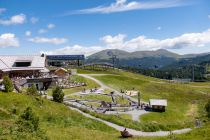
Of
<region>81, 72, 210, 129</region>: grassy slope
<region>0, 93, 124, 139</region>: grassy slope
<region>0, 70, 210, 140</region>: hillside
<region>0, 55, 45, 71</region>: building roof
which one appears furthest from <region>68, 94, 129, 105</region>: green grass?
<region>0, 93, 124, 139</region>: grassy slope

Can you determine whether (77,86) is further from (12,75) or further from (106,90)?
(12,75)

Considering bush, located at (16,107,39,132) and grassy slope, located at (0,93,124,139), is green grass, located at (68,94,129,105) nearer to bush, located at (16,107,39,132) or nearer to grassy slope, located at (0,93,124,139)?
grassy slope, located at (0,93,124,139)

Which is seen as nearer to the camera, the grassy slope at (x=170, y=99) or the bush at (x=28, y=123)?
the bush at (x=28, y=123)

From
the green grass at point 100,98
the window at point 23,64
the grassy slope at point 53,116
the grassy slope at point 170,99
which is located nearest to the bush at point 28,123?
the grassy slope at point 53,116

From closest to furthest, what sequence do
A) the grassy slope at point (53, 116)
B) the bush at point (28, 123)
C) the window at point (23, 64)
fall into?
1. the bush at point (28, 123)
2. the grassy slope at point (53, 116)
3. the window at point (23, 64)

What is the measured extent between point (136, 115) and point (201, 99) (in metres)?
51.0

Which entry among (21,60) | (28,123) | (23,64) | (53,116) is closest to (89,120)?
(53,116)

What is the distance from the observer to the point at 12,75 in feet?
362

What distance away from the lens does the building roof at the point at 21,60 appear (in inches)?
4349

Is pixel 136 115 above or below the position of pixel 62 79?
below

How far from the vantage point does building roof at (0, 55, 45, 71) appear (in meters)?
110

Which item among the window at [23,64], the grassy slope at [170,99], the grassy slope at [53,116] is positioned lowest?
the grassy slope at [170,99]

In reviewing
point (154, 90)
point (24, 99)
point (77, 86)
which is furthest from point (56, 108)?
point (154, 90)

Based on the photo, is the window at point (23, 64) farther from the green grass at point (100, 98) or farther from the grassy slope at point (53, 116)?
the grassy slope at point (53, 116)
